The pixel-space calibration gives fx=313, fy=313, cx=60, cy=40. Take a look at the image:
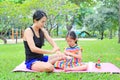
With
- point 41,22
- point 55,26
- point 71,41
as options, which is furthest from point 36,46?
point 55,26

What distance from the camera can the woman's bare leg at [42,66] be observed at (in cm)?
494

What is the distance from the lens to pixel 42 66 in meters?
4.98

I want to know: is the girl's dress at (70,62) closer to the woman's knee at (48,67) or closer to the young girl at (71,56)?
the young girl at (71,56)

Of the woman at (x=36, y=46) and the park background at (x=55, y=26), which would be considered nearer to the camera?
the park background at (x=55, y=26)

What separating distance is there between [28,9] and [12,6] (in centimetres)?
99

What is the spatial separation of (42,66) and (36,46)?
0.44m

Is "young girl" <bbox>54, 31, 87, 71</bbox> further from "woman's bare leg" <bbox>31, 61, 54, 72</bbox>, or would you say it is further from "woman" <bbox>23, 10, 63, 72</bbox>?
"woman's bare leg" <bbox>31, 61, 54, 72</bbox>

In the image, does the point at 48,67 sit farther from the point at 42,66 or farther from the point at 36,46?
the point at 36,46

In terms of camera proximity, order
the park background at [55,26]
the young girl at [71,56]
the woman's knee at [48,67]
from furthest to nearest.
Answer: the young girl at [71,56], the woman's knee at [48,67], the park background at [55,26]

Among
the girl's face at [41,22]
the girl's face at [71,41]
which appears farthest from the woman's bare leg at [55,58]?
the girl's face at [41,22]

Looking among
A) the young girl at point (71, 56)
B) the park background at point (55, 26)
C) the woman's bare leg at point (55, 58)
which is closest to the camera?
the park background at point (55, 26)

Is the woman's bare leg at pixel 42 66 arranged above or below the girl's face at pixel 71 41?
below

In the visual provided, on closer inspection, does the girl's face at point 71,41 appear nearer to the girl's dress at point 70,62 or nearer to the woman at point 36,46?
the girl's dress at point 70,62

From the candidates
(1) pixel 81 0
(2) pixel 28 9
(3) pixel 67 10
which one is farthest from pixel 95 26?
(1) pixel 81 0
